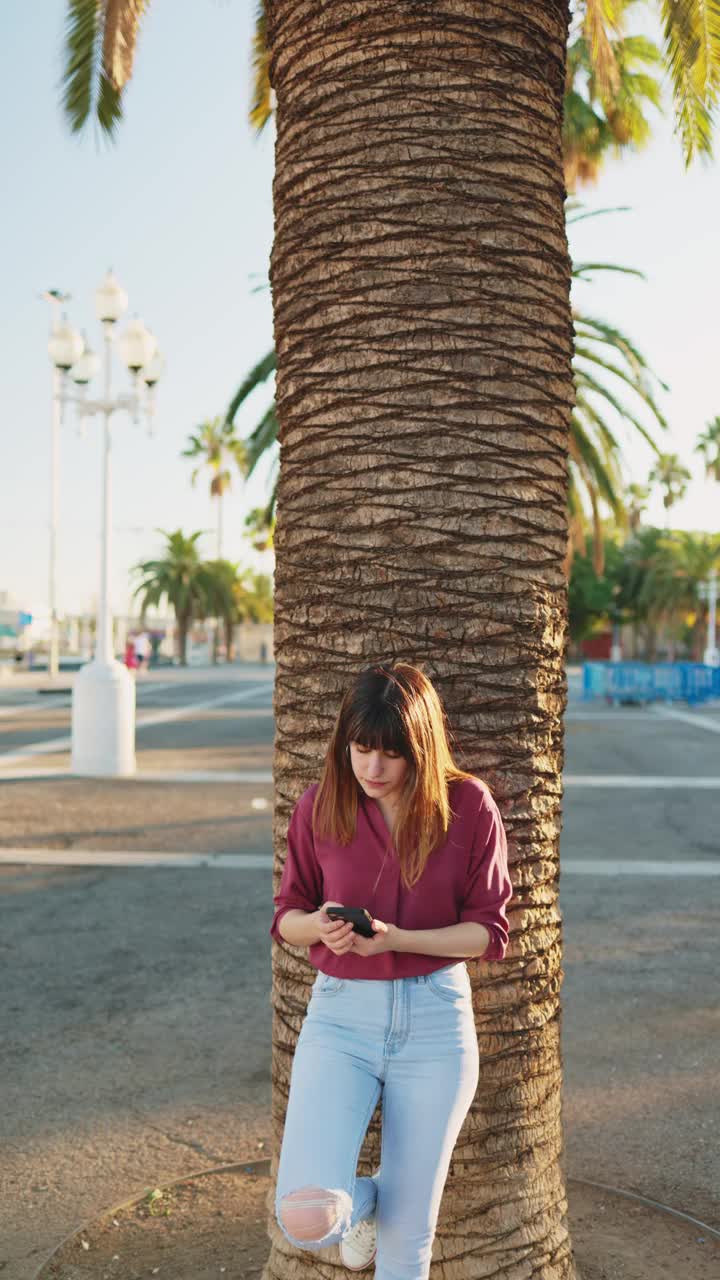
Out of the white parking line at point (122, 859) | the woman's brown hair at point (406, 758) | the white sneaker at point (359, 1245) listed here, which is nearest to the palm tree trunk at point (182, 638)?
the white parking line at point (122, 859)

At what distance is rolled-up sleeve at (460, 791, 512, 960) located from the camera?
2.15 metres

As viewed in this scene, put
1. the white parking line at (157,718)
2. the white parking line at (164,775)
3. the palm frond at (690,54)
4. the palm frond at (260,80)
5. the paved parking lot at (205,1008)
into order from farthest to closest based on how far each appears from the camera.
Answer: the white parking line at (157,718) < the white parking line at (164,775) < the palm frond at (260,80) < the palm frond at (690,54) < the paved parking lot at (205,1008)

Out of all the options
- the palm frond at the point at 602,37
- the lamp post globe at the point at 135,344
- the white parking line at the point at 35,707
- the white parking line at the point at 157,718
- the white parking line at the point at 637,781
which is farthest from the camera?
the white parking line at the point at 35,707

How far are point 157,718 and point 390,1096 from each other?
20.4m

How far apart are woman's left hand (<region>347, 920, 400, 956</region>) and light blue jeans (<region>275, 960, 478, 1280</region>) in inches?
5.3

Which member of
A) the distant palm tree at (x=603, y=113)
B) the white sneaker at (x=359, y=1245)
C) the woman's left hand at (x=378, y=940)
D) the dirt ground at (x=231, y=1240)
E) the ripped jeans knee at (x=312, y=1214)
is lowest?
the dirt ground at (x=231, y=1240)

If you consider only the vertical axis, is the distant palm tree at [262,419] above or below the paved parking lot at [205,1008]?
above

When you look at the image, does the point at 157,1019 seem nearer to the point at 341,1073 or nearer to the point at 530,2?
the point at 341,1073

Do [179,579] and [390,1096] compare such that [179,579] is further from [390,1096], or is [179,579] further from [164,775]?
[390,1096]

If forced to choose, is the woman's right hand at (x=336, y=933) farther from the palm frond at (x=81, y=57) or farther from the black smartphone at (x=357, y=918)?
the palm frond at (x=81, y=57)

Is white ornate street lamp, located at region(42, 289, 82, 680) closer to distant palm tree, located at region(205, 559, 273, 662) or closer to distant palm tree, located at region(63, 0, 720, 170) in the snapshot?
distant palm tree, located at region(63, 0, 720, 170)

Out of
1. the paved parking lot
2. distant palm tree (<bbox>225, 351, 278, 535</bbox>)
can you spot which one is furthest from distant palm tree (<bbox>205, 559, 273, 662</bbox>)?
the paved parking lot

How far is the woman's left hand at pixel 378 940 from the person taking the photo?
6.60 ft

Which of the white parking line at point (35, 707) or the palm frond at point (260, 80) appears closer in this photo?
the palm frond at point (260, 80)
